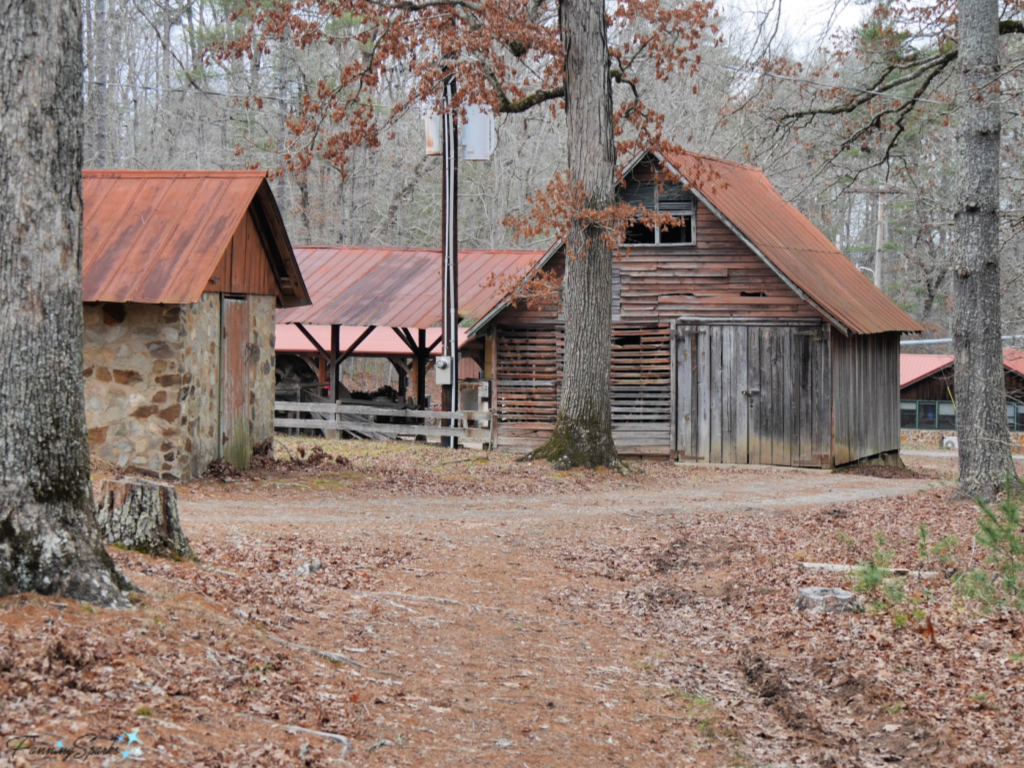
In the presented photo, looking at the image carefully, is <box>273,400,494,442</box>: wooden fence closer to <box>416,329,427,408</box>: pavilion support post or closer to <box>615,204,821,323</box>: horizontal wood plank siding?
<box>416,329,427,408</box>: pavilion support post

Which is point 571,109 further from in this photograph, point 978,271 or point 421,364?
point 421,364

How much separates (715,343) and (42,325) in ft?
57.7

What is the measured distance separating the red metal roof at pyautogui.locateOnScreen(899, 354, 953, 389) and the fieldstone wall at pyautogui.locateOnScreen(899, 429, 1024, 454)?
70.1 inches

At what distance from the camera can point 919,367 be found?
126 feet

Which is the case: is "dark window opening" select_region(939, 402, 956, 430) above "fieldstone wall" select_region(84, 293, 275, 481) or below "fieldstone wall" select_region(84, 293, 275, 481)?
below

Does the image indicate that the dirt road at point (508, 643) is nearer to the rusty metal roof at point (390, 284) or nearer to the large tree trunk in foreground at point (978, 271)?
the large tree trunk in foreground at point (978, 271)

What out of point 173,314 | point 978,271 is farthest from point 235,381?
point 978,271

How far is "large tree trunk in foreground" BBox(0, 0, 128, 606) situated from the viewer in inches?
207

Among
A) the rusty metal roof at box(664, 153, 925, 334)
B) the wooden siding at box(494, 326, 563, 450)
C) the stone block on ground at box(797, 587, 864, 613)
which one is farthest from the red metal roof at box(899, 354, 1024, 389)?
the stone block on ground at box(797, 587, 864, 613)

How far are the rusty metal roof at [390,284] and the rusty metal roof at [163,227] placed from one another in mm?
8718

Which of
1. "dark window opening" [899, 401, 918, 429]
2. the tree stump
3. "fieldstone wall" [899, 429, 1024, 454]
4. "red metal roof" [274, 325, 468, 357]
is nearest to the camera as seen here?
the tree stump

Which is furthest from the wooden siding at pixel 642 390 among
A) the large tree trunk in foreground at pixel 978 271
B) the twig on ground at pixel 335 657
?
the twig on ground at pixel 335 657

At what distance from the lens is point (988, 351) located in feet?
42.7

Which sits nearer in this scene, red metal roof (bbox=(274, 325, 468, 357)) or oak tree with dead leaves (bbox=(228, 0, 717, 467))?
oak tree with dead leaves (bbox=(228, 0, 717, 467))
